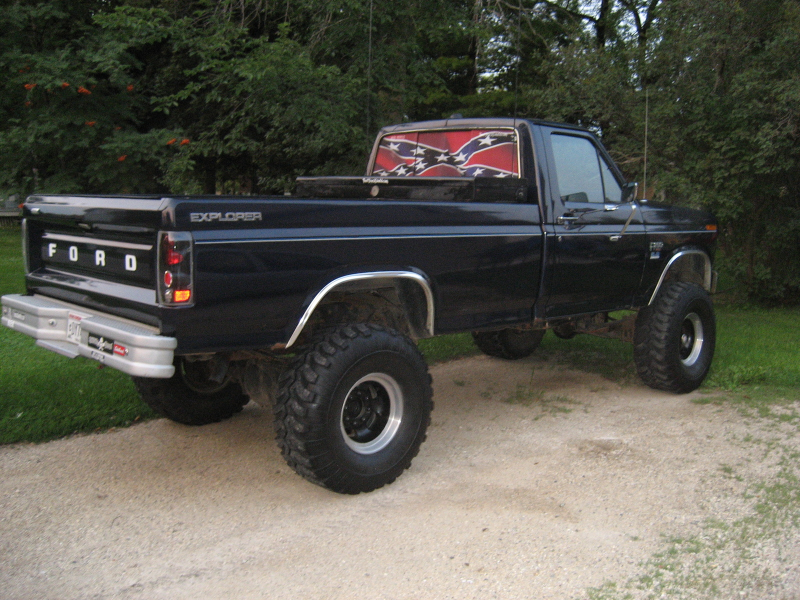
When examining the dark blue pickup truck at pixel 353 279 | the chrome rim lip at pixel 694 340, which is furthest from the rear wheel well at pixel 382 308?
the chrome rim lip at pixel 694 340

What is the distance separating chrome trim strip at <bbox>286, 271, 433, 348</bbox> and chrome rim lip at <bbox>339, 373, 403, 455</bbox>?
0.42 meters

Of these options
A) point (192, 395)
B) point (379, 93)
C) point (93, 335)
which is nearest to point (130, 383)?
point (192, 395)

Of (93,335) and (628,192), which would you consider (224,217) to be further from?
(628,192)

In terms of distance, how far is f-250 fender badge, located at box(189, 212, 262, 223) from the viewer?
354 cm

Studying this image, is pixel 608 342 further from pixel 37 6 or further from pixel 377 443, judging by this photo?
pixel 37 6

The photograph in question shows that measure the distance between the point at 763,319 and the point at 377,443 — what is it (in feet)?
25.8

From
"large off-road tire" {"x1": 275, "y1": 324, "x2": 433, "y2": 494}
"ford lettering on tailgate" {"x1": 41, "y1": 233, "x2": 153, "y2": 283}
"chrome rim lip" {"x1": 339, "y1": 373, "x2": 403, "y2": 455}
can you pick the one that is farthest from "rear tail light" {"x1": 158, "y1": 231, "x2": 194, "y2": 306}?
"chrome rim lip" {"x1": 339, "y1": 373, "x2": 403, "y2": 455}

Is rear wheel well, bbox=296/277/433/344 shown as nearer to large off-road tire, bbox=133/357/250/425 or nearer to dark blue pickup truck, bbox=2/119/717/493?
dark blue pickup truck, bbox=2/119/717/493

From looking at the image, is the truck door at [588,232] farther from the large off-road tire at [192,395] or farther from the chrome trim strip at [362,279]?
the large off-road tire at [192,395]

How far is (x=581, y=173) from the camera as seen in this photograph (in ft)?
18.6

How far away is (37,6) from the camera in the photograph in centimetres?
1084

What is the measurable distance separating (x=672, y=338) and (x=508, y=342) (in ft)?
5.43

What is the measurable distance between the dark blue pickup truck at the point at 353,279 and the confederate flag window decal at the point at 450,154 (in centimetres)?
1

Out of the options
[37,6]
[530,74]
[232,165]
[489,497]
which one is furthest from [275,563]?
[530,74]
